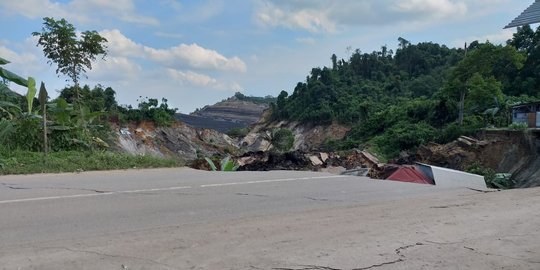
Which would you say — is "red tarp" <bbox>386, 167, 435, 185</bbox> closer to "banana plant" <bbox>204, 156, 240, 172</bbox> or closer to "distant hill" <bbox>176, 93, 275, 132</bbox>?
"banana plant" <bbox>204, 156, 240, 172</bbox>

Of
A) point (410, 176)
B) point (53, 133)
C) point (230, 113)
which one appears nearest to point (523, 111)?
point (410, 176)

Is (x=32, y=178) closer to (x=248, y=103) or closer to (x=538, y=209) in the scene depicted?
(x=538, y=209)

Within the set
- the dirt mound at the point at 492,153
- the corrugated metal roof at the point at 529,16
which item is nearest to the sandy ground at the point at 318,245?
the corrugated metal roof at the point at 529,16

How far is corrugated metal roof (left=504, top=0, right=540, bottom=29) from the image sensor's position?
1247cm

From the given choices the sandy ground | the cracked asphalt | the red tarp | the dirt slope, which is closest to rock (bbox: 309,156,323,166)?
the red tarp

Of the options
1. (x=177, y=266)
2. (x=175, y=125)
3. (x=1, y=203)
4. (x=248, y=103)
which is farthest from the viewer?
(x=248, y=103)

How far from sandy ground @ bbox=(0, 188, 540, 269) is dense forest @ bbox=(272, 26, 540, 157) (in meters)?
31.7

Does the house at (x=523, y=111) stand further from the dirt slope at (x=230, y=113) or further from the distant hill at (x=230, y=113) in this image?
the dirt slope at (x=230, y=113)

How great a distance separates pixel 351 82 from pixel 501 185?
6997cm

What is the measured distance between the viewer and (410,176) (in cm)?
1312

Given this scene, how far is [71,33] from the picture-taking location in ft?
70.2

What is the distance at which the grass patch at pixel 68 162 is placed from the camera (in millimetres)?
11941

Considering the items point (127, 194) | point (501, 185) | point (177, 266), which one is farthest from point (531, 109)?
point (177, 266)

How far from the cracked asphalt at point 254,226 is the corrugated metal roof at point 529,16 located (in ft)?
14.2
